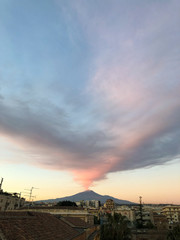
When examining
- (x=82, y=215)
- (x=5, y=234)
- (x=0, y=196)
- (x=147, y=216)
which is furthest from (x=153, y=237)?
(x=0, y=196)

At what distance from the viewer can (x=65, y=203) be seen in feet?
340

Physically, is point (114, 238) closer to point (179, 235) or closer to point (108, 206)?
point (179, 235)

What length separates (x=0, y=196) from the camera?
7169 cm

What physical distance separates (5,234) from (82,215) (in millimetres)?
42605

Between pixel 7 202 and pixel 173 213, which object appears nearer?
pixel 7 202

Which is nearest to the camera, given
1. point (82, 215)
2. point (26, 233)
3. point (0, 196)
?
point (26, 233)

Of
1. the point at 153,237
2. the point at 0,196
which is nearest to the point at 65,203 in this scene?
the point at 0,196

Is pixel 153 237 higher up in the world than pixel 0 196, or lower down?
lower down

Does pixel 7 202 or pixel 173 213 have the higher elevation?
pixel 7 202

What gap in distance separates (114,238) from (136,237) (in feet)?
53.9

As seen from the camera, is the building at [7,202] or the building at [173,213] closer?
the building at [7,202]

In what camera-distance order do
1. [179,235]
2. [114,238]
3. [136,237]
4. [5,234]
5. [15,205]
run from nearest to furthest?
[5,234], [179,235], [114,238], [136,237], [15,205]

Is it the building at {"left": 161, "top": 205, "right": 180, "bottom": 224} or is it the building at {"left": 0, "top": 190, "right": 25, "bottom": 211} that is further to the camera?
the building at {"left": 161, "top": 205, "right": 180, "bottom": 224}

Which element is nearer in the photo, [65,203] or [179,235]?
[179,235]
